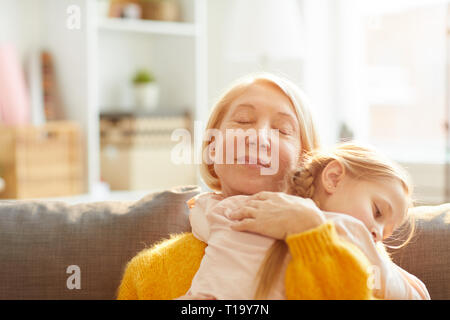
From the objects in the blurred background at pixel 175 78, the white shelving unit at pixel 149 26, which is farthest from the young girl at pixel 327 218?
the white shelving unit at pixel 149 26

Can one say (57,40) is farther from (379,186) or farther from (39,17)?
(379,186)

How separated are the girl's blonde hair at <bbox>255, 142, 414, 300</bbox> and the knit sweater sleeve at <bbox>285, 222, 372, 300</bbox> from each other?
4cm

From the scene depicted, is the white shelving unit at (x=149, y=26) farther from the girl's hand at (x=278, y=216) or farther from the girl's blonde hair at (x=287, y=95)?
the girl's hand at (x=278, y=216)

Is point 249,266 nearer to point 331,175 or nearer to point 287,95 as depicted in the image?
point 331,175

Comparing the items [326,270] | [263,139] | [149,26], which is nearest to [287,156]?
[263,139]

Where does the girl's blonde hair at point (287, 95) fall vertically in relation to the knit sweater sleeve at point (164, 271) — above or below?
above

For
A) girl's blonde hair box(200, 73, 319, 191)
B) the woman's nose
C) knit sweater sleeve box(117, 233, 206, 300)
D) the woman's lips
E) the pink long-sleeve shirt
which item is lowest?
knit sweater sleeve box(117, 233, 206, 300)

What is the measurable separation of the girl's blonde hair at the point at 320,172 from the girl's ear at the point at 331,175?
1 centimetres

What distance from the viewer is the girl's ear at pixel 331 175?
0.86 metres

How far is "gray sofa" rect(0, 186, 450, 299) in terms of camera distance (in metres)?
1.10

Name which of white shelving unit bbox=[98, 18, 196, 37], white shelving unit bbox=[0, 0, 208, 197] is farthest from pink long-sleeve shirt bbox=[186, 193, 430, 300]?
white shelving unit bbox=[98, 18, 196, 37]

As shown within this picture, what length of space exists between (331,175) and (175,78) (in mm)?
2391

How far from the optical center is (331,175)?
2.85 feet
